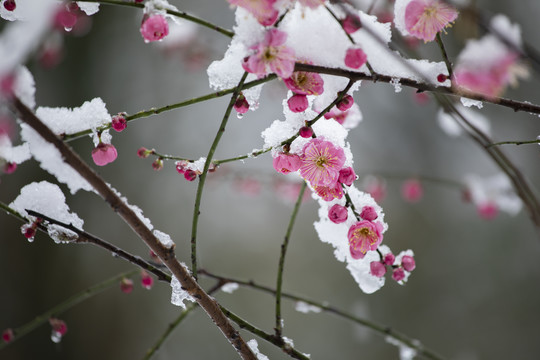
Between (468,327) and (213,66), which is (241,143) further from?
(213,66)

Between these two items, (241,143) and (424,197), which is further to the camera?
(241,143)

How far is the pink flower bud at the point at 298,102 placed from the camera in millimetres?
652

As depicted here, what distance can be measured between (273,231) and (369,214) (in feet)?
14.0

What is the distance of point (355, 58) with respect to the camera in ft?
1.94

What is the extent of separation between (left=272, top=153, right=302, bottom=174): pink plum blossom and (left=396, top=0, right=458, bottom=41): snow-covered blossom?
26cm

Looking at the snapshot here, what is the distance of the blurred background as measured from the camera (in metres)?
3.79

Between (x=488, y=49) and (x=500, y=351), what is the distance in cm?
430

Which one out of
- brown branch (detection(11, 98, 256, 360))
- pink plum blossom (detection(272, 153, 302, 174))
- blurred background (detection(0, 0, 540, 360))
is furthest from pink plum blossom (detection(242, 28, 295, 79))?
blurred background (detection(0, 0, 540, 360))

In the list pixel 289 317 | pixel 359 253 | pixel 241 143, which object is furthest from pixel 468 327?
pixel 359 253

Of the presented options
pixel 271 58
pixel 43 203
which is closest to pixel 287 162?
pixel 271 58

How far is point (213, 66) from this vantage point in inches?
25.8

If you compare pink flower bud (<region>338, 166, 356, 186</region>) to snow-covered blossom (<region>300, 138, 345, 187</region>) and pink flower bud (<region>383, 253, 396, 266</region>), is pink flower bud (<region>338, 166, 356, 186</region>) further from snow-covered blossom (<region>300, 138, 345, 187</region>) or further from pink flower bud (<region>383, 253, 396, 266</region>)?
pink flower bud (<region>383, 253, 396, 266</region>)

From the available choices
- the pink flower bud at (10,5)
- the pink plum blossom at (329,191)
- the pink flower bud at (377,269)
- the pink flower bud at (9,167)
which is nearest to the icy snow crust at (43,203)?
the pink flower bud at (9,167)

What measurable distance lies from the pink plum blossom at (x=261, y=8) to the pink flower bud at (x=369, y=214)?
0.34 meters
